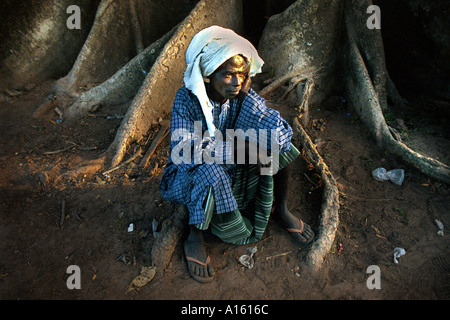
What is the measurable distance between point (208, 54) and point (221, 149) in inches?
28.7

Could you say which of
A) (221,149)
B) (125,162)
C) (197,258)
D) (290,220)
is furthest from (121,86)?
(290,220)

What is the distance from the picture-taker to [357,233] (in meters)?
2.77

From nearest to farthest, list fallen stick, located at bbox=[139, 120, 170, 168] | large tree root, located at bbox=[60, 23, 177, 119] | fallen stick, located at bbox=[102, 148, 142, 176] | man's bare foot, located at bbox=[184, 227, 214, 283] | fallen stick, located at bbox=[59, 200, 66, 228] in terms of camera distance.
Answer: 1. man's bare foot, located at bbox=[184, 227, 214, 283]
2. fallen stick, located at bbox=[59, 200, 66, 228]
3. fallen stick, located at bbox=[102, 148, 142, 176]
4. fallen stick, located at bbox=[139, 120, 170, 168]
5. large tree root, located at bbox=[60, 23, 177, 119]

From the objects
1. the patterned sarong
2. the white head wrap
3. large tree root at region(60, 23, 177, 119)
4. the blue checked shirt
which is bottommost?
the patterned sarong

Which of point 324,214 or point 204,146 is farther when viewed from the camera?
point 324,214

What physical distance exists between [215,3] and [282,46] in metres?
1.16

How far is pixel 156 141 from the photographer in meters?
3.74

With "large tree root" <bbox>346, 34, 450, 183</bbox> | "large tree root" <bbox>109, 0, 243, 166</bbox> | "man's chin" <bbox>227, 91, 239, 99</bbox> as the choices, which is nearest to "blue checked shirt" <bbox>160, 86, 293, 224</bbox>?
"man's chin" <bbox>227, 91, 239, 99</bbox>

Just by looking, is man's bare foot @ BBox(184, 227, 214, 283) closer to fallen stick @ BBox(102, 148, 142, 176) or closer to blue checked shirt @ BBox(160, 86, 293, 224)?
blue checked shirt @ BBox(160, 86, 293, 224)

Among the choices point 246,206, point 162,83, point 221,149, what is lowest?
point 246,206

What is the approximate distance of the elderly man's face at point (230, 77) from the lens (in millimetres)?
2195

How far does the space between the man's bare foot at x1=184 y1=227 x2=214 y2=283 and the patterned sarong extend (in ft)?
0.60

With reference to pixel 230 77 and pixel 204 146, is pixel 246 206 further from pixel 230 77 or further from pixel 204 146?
pixel 230 77

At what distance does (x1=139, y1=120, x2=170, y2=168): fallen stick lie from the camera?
3520mm
